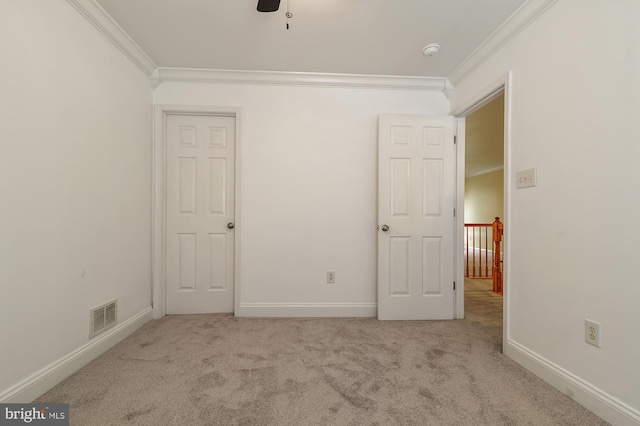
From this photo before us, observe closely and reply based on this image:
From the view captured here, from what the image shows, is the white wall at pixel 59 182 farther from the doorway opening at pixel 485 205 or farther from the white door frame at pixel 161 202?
the doorway opening at pixel 485 205

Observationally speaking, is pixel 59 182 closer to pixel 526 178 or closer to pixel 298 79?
pixel 298 79

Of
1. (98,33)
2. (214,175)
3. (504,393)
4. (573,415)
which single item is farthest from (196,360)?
(98,33)

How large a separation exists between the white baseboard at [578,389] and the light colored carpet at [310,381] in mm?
46

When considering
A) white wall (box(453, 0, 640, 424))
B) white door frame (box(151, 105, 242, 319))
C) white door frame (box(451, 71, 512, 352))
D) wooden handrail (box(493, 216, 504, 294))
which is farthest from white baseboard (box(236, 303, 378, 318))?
wooden handrail (box(493, 216, 504, 294))

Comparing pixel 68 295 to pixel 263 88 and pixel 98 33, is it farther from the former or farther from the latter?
pixel 263 88

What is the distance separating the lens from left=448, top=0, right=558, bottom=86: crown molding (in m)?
1.77

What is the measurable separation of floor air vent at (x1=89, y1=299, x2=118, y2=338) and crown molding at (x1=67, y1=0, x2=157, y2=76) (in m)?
2.10

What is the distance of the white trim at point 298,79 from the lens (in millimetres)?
2732

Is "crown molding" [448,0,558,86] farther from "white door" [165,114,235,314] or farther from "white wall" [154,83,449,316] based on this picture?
"white door" [165,114,235,314]

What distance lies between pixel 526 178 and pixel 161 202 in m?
3.24

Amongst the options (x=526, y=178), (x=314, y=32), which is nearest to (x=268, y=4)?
(x=314, y=32)

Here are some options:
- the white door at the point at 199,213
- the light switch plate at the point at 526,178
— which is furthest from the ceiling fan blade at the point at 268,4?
the light switch plate at the point at 526,178

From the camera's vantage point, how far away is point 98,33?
2020 mm

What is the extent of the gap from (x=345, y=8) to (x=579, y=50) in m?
1.46
